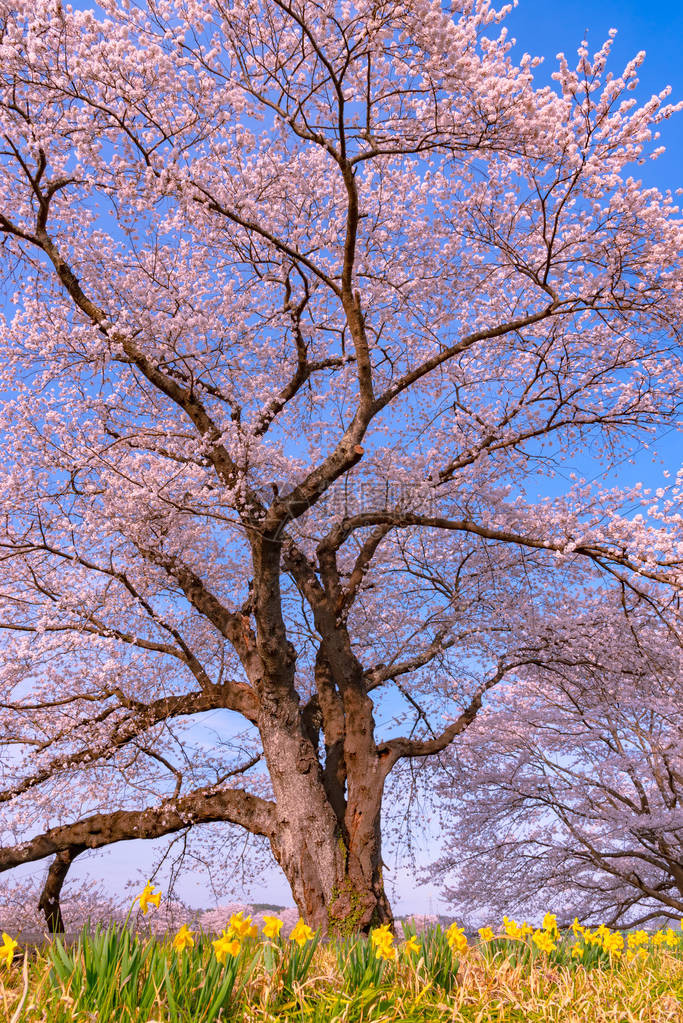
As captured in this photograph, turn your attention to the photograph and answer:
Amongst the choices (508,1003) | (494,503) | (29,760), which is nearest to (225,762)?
(29,760)

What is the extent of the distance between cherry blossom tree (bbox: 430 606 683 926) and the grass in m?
8.02

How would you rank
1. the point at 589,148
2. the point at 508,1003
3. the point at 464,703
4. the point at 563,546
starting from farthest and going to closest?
1. the point at 464,703
2. the point at 563,546
3. the point at 589,148
4. the point at 508,1003

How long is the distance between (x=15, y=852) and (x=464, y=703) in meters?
6.43

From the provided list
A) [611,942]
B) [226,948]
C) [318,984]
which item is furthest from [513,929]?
[226,948]

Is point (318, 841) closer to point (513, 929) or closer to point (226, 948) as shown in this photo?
point (513, 929)

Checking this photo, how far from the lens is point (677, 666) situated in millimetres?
11141

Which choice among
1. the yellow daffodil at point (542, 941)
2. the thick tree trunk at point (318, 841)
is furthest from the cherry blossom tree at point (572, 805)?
the yellow daffodil at point (542, 941)

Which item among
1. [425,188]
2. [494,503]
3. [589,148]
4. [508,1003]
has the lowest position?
[508,1003]

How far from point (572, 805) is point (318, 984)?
11.5 meters

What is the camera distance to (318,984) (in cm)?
305

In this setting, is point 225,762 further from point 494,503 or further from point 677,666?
point 677,666

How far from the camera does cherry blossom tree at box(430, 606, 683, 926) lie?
12.4 metres


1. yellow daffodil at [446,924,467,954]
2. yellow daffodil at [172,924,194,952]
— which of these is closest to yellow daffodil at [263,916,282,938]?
yellow daffodil at [172,924,194,952]

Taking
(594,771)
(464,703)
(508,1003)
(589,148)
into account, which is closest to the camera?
(508,1003)
